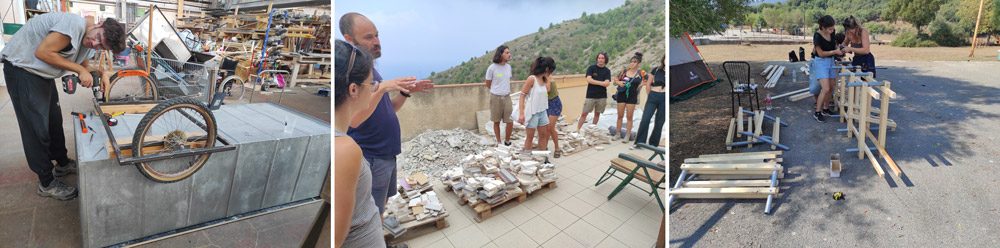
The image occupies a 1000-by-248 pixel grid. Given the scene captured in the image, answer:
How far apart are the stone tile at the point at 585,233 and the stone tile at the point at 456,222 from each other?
0.32 meters

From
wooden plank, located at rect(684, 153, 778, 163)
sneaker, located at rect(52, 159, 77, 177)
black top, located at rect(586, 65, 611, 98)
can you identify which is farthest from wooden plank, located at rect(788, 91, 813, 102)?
sneaker, located at rect(52, 159, 77, 177)

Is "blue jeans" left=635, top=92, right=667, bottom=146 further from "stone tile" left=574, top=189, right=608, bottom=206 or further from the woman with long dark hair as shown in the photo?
"stone tile" left=574, top=189, right=608, bottom=206

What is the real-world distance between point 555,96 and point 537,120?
11 cm

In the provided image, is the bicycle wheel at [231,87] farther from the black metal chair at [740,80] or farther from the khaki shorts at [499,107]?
the black metal chair at [740,80]

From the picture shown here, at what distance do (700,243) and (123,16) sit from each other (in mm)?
5314

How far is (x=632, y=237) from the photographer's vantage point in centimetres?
137

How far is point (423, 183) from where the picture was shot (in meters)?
1.29

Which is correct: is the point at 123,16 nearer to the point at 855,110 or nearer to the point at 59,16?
the point at 59,16

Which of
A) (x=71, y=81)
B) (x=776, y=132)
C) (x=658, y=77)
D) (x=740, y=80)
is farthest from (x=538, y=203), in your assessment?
(x=740, y=80)

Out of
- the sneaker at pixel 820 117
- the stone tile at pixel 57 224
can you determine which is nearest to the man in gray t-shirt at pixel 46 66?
the stone tile at pixel 57 224

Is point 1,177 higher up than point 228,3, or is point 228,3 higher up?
point 228,3

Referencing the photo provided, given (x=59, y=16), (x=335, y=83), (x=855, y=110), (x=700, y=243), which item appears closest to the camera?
(x=335, y=83)

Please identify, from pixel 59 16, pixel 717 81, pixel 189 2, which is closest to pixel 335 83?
pixel 59 16

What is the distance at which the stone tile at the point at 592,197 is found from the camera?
1398mm
